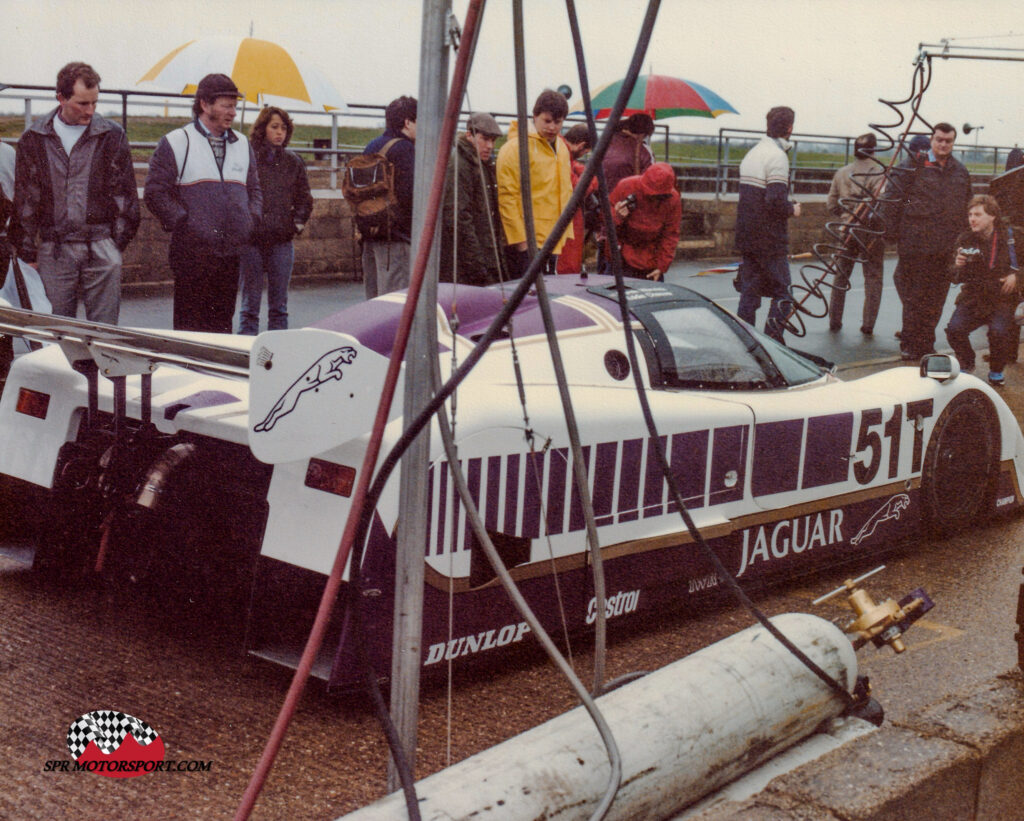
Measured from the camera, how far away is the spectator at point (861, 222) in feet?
36.1

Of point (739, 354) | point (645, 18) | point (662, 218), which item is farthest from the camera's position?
point (662, 218)

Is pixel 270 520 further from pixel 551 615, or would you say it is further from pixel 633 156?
pixel 633 156

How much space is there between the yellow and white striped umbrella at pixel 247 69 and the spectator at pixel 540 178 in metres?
4.27

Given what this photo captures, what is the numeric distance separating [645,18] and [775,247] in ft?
23.8

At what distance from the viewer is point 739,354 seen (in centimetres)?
488

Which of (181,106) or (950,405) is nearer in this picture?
(950,405)

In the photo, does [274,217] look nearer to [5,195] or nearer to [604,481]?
[5,195]

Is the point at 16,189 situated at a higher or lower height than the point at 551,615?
higher

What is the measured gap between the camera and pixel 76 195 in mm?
6625

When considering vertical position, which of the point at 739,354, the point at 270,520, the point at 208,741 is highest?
the point at 739,354

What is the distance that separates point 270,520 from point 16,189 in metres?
3.67

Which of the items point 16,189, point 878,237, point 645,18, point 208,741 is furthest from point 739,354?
point 878,237

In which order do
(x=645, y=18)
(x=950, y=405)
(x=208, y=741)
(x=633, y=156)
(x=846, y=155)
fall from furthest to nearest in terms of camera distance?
(x=846, y=155)
(x=633, y=156)
(x=950, y=405)
(x=208, y=741)
(x=645, y=18)

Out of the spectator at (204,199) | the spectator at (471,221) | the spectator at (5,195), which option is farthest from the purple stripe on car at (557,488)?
the spectator at (5,195)
